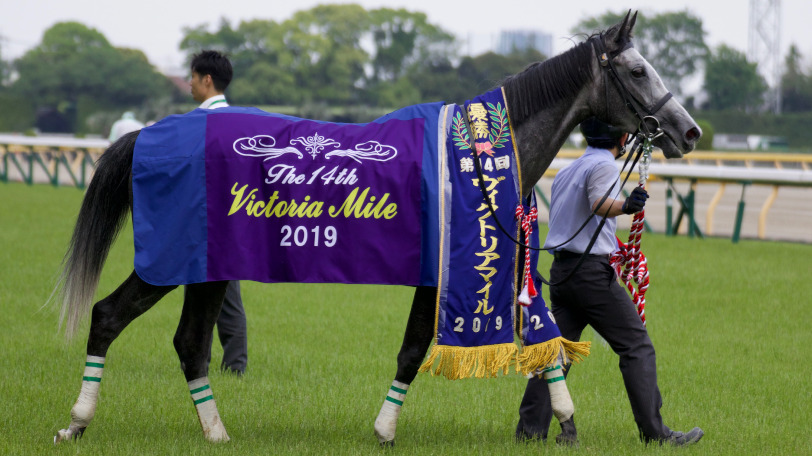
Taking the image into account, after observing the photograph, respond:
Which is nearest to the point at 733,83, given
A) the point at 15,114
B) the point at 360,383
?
the point at 15,114

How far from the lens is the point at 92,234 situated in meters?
4.53

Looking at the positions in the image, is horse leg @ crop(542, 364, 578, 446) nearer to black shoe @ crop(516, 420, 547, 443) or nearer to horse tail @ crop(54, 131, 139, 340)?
black shoe @ crop(516, 420, 547, 443)

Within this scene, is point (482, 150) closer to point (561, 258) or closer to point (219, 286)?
point (561, 258)

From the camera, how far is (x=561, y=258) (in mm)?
4473

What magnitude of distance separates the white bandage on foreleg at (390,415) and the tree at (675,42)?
81.3 metres

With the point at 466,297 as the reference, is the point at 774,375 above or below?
below

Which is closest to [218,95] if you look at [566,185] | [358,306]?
[566,185]

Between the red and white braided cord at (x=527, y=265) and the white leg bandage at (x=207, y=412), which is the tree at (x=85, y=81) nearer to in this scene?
the white leg bandage at (x=207, y=412)

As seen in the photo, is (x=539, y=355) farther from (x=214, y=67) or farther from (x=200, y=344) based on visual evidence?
(x=214, y=67)

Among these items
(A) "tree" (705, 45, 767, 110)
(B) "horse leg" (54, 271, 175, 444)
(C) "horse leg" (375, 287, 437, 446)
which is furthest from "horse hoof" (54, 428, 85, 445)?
(A) "tree" (705, 45, 767, 110)

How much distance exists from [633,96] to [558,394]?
142cm

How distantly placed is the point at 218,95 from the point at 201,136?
54.9 inches

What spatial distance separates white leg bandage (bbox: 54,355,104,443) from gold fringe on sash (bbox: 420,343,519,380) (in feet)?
5.22

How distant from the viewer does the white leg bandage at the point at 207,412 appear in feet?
14.3
